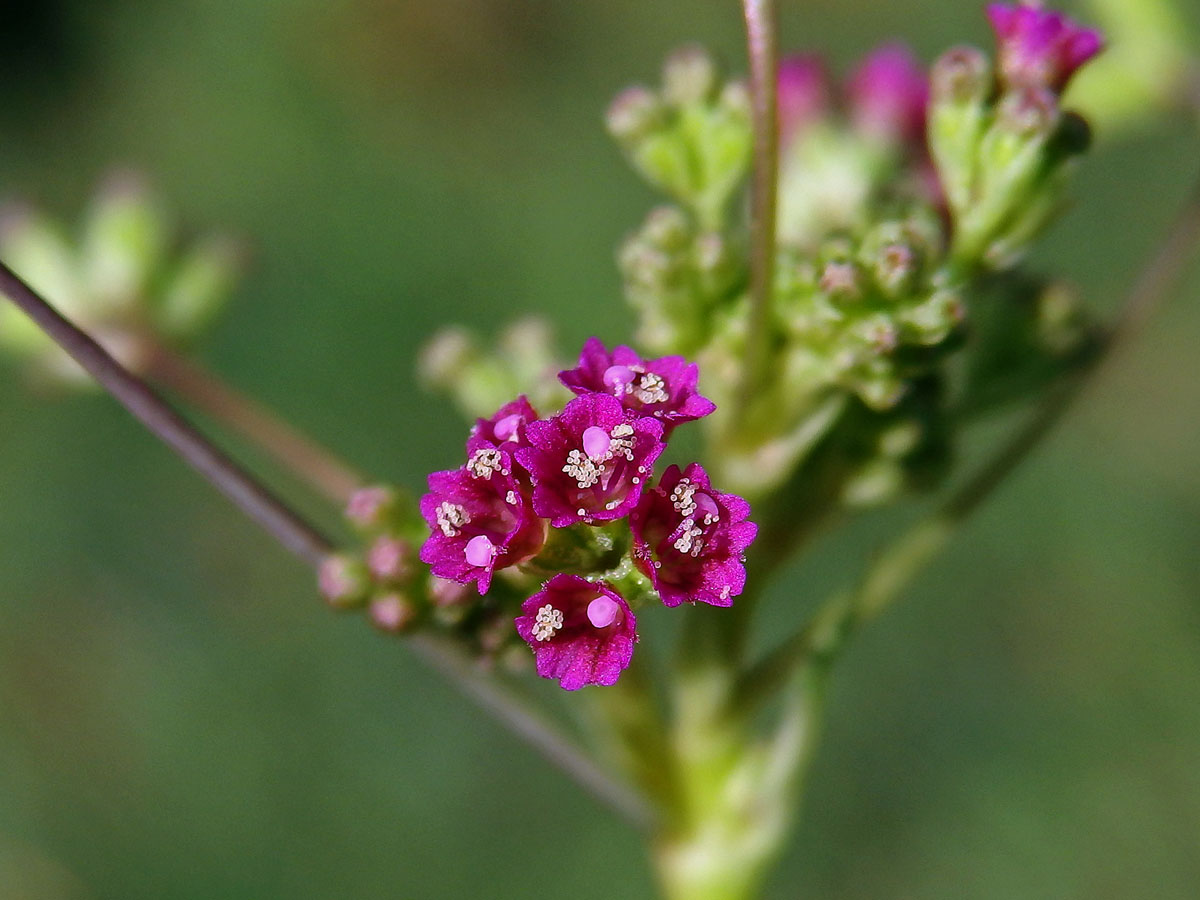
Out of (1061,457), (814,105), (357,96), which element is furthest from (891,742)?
(357,96)

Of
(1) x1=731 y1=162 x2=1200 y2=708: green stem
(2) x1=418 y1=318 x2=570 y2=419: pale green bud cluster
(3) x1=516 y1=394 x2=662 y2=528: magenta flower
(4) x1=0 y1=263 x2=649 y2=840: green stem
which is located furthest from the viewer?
(2) x1=418 y1=318 x2=570 y2=419: pale green bud cluster

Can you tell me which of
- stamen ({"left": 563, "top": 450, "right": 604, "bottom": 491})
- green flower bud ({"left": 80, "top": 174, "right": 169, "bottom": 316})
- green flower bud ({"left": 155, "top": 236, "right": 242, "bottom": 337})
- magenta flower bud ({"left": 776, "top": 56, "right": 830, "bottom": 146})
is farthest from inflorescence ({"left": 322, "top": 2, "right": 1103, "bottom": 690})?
green flower bud ({"left": 80, "top": 174, "right": 169, "bottom": 316})

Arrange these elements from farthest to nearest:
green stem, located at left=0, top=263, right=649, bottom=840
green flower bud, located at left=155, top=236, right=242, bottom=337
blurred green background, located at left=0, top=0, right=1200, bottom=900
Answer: blurred green background, located at left=0, top=0, right=1200, bottom=900
green flower bud, located at left=155, top=236, right=242, bottom=337
green stem, located at left=0, top=263, right=649, bottom=840

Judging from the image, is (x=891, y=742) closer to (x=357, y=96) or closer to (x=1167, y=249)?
(x=1167, y=249)

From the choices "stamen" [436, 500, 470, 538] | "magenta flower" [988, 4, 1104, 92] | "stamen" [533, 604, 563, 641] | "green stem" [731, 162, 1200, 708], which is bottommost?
"green stem" [731, 162, 1200, 708]

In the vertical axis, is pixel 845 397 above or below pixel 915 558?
above

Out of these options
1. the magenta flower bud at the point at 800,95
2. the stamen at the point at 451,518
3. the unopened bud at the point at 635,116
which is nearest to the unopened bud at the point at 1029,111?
the unopened bud at the point at 635,116

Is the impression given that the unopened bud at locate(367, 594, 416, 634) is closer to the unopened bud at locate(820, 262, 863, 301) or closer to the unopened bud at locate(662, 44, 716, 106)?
the unopened bud at locate(820, 262, 863, 301)
